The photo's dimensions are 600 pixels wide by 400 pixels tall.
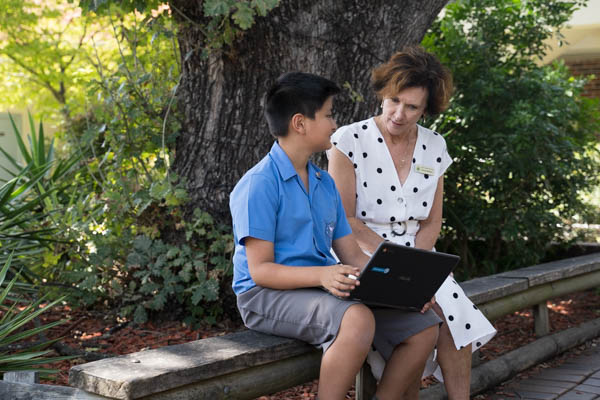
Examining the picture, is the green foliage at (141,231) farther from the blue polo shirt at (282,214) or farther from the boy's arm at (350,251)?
the blue polo shirt at (282,214)

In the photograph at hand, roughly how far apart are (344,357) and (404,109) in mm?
1442

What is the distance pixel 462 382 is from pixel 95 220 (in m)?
2.60

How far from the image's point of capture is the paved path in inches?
169

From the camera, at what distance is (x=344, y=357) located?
2.68 m

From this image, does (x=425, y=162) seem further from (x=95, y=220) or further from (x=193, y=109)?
(x=95, y=220)

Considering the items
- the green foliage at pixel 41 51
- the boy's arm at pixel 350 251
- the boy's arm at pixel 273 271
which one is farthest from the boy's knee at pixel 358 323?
the green foliage at pixel 41 51

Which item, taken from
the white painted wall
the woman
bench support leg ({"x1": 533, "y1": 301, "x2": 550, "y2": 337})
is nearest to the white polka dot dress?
the woman

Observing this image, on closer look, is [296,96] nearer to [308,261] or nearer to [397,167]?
[308,261]

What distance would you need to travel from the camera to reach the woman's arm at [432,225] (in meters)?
3.74

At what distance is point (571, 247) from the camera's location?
289 inches

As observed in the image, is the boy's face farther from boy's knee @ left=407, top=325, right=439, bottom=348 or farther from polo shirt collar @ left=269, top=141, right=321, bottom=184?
boy's knee @ left=407, top=325, right=439, bottom=348

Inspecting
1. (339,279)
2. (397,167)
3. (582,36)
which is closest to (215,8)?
(397,167)

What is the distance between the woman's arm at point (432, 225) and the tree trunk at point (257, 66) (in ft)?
3.88

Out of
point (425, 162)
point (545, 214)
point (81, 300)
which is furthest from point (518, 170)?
point (81, 300)
